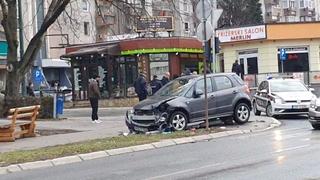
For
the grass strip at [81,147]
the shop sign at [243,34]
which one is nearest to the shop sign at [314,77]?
the shop sign at [243,34]

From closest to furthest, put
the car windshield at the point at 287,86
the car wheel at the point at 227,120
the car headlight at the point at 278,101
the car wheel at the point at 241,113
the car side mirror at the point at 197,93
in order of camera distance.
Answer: the car side mirror at the point at 197,93 → the car wheel at the point at 241,113 → the car wheel at the point at 227,120 → the car headlight at the point at 278,101 → the car windshield at the point at 287,86

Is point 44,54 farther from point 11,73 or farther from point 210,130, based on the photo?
point 210,130

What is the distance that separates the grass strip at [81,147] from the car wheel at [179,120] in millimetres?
796

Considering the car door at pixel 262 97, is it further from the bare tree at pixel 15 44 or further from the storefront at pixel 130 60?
the storefront at pixel 130 60

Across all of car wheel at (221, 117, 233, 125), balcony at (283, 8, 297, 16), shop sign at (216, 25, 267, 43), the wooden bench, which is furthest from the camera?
balcony at (283, 8, 297, 16)

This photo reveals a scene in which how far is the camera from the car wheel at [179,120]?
18047 millimetres

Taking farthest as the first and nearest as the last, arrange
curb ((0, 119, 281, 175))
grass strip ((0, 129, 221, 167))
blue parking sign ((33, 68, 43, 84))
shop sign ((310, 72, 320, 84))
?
blue parking sign ((33, 68, 43, 84)) → shop sign ((310, 72, 320, 84)) → grass strip ((0, 129, 221, 167)) → curb ((0, 119, 281, 175))

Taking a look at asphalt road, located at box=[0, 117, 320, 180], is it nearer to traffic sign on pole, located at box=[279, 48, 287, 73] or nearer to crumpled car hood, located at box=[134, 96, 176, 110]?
crumpled car hood, located at box=[134, 96, 176, 110]

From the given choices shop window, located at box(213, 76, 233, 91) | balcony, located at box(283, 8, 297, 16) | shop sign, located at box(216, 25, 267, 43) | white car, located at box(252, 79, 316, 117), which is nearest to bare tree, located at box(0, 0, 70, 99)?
shop window, located at box(213, 76, 233, 91)

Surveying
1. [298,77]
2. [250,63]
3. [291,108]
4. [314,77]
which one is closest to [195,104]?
[291,108]

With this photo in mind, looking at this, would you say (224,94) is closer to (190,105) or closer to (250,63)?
(190,105)

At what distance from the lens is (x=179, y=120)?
1822 centimetres

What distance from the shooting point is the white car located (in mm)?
22453

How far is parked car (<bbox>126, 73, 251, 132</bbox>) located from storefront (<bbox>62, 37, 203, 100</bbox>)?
14.6 meters
